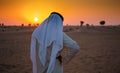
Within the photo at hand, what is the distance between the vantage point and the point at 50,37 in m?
5.46

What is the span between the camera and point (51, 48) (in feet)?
18.2

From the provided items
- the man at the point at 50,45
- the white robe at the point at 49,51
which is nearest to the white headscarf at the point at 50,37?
the man at the point at 50,45

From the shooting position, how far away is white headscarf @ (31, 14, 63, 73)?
5383mm

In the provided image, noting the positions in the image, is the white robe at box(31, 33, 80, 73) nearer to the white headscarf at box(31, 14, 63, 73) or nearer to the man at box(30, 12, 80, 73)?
the man at box(30, 12, 80, 73)

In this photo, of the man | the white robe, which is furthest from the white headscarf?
the white robe

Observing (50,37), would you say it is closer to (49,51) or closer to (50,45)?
(50,45)

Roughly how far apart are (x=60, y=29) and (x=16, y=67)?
9347 millimetres

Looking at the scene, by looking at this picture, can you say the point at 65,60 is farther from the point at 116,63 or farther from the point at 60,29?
the point at 116,63

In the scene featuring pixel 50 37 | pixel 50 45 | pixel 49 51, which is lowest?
pixel 49 51

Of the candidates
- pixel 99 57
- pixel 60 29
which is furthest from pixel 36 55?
pixel 99 57

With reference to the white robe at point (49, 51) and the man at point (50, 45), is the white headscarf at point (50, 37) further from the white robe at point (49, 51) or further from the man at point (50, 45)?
the white robe at point (49, 51)

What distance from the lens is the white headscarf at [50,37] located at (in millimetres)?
5383

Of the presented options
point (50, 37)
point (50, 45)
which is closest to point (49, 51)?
point (50, 45)

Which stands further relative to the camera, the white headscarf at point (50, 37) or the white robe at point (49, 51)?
the white robe at point (49, 51)
